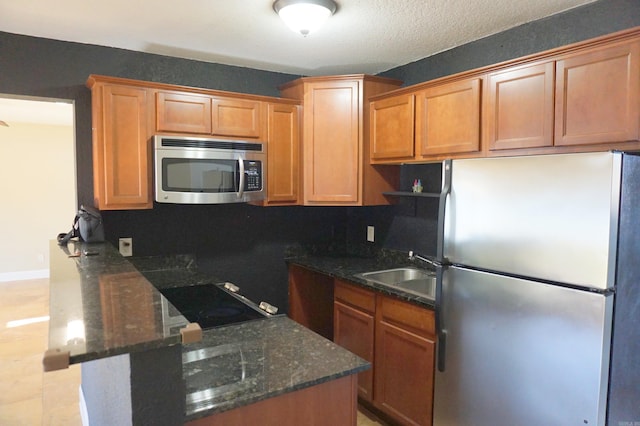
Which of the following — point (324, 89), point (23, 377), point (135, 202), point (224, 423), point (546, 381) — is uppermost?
point (324, 89)

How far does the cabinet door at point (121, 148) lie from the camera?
2658 millimetres

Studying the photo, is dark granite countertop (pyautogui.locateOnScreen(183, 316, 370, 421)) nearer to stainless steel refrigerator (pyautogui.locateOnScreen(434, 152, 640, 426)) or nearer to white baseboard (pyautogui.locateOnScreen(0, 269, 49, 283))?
stainless steel refrigerator (pyautogui.locateOnScreen(434, 152, 640, 426))

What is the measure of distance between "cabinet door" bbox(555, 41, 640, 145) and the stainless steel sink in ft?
4.43

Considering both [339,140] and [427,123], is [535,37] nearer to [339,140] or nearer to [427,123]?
[427,123]

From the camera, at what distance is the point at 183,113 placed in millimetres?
2891

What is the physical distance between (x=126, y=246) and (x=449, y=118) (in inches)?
91.3

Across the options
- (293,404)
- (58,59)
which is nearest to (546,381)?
(293,404)

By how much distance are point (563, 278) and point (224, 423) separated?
1377 millimetres

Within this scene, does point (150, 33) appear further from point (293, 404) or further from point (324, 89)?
point (293, 404)

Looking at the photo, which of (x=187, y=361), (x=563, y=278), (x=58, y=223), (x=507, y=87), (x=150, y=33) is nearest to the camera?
(x=187, y=361)

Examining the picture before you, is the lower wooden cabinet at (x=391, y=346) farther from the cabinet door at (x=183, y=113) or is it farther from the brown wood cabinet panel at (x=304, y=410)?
the cabinet door at (x=183, y=113)

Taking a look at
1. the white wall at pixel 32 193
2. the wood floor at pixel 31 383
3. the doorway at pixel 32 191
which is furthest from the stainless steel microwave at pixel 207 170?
the white wall at pixel 32 193

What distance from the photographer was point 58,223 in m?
7.00

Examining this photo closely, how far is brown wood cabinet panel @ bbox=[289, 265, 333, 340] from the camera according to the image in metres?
3.65
